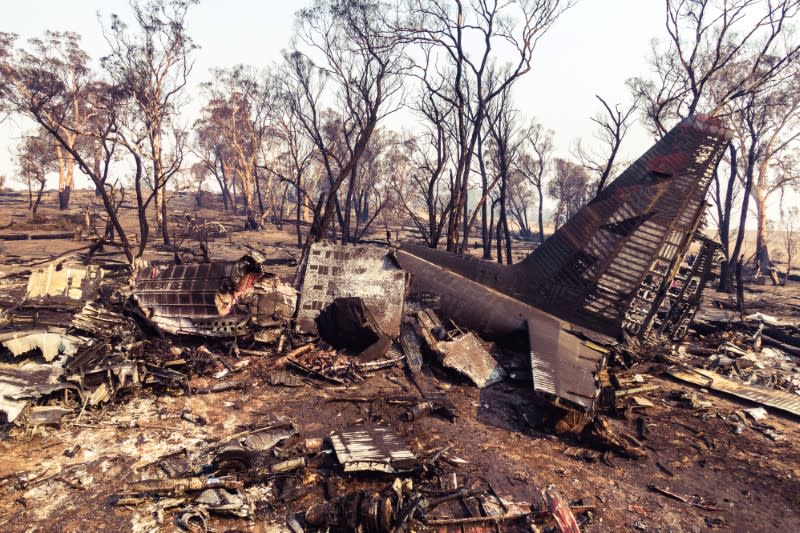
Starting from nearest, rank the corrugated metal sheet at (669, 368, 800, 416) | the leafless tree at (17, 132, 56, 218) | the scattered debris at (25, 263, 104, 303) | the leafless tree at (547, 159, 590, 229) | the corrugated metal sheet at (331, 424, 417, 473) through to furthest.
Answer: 1. the corrugated metal sheet at (331, 424, 417, 473)
2. the corrugated metal sheet at (669, 368, 800, 416)
3. the scattered debris at (25, 263, 104, 303)
4. the leafless tree at (17, 132, 56, 218)
5. the leafless tree at (547, 159, 590, 229)

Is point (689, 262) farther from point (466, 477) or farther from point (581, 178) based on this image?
point (581, 178)

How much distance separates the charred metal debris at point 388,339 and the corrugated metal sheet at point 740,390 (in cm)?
6

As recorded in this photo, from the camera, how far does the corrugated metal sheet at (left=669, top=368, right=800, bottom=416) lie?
9.21 metres

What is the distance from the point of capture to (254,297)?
11359mm

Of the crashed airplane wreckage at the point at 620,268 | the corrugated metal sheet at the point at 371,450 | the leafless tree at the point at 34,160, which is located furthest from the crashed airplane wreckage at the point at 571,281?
the leafless tree at the point at 34,160

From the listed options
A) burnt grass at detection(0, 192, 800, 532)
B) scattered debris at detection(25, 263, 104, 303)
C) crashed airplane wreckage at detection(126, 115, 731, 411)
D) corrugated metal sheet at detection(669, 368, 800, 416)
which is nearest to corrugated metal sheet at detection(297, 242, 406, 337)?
crashed airplane wreckage at detection(126, 115, 731, 411)

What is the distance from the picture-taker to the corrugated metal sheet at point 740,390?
30.2ft

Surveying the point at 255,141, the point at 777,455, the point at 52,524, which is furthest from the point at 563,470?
the point at 255,141

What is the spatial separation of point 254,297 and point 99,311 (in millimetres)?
3687

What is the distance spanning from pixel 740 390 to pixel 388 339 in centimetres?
885

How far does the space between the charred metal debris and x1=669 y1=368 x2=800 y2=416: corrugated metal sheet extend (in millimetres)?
65

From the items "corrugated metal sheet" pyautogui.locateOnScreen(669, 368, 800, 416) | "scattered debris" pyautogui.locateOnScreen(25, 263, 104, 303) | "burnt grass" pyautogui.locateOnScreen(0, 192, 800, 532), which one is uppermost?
"scattered debris" pyautogui.locateOnScreen(25, 263, 104, 303)

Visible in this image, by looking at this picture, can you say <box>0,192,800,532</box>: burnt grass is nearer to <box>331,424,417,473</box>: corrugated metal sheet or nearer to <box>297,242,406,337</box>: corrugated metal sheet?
<box>331,424,417,473</box>: corrugated metal sheet

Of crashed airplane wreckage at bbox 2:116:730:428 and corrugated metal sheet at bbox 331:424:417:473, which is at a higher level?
crashed airplane wreckage at bbox 2:116:730:428
